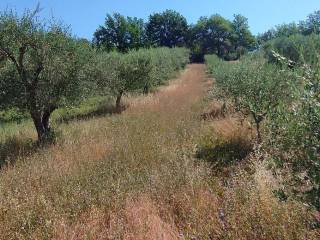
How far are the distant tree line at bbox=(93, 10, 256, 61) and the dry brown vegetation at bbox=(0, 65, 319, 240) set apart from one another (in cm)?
8145

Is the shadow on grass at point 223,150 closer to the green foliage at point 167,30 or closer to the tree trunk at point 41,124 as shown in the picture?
the tree trunk at point 41,124

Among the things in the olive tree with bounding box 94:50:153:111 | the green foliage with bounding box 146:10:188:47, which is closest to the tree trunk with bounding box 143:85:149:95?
the olive tree with bounding box 94:50:153:111

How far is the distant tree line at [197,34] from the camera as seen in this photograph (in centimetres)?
9350

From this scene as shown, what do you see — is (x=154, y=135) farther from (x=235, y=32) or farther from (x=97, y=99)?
(x=235, y=32)

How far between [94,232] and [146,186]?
1578 millimetres

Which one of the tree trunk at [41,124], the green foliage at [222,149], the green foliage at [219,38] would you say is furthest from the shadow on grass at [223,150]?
the green foliage at [219,38]

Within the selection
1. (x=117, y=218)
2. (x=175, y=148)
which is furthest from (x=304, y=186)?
(x=175, y=148)

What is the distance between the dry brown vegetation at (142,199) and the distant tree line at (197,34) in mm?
81453

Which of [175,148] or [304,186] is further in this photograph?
[175,148]

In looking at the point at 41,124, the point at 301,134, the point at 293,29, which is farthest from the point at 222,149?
the point at 293,29

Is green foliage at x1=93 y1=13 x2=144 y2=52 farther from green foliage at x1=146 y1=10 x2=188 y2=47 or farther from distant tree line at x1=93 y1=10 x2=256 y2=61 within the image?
green foliage at x1=146 y1=10 x2=188 y2=47

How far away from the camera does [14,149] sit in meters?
12.1

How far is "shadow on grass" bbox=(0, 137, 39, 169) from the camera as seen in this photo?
1074 cm

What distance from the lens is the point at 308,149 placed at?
3625 mm
